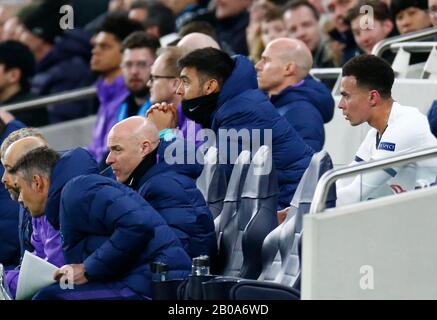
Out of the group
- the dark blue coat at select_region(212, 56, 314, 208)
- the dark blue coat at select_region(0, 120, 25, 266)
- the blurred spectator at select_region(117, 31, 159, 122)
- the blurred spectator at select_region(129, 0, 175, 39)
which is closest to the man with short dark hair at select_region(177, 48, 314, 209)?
the dark blue coat at select_region(212, 56, 314, 208)

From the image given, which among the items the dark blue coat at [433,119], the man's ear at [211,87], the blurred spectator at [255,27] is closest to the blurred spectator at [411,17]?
the blurred spectator at [255,27]

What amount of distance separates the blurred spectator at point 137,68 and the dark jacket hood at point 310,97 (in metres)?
2.02

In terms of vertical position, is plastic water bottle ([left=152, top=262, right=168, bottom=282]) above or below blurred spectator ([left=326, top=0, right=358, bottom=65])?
below

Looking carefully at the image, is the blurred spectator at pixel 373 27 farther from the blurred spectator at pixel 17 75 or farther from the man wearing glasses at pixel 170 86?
the blurred spectator at pixel 17 75

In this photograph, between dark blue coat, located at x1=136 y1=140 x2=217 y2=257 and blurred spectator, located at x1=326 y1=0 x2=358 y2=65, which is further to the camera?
blurred spectator, located at x1=326 y1=0 x2=358 y2=65

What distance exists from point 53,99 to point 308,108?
412 cm

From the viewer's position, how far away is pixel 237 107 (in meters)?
10.7

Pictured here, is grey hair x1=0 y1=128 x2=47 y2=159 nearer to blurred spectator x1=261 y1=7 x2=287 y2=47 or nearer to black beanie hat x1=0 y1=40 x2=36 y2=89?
blurred spectator x1=261 y1=7 x2=287 y2=47

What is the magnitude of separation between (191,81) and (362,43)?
2451 mm

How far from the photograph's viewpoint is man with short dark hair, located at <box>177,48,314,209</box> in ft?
34.9

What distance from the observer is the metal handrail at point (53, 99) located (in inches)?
583

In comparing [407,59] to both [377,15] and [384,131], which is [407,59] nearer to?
[377,15]

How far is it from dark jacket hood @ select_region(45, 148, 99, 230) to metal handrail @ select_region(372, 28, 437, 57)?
321cm

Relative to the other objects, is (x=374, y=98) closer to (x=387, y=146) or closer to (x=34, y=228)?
(x=387, y=146)
